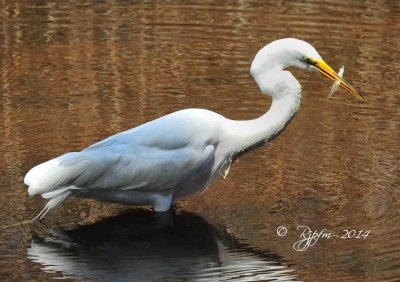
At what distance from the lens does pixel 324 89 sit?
10508 mm

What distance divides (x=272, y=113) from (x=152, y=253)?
4.15 feet

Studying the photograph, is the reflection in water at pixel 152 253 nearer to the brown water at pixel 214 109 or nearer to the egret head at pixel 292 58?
the brown water at pixel 214 109

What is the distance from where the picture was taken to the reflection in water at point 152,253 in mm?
6469

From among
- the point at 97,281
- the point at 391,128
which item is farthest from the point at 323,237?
the point at 391,128

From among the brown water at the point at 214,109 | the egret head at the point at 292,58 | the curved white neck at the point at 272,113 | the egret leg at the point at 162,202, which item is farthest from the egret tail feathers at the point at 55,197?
the egret head at the point at 292,58

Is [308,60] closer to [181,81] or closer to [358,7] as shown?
[181,81]

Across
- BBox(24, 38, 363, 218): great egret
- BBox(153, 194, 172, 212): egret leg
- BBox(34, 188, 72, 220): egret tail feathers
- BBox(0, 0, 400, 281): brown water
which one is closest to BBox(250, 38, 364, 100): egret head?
BBox(24, 38, 363, 218): great egret

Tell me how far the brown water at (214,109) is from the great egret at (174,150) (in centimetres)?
25

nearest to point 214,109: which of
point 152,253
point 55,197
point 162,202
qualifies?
point 162,202

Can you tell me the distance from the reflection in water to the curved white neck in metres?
0.62

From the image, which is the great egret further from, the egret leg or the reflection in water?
the reflection in water

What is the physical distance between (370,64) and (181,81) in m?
2.07

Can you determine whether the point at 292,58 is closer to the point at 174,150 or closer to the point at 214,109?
the point at 174,150

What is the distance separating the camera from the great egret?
7.15m
